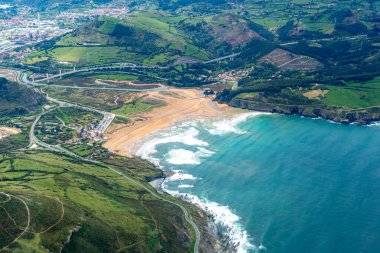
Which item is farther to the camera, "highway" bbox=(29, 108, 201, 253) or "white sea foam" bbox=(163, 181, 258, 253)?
"highway" bbox=(29, 108, 201, 253)

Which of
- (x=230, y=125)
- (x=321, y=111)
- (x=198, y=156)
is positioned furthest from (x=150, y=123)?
(x=321, y=111)

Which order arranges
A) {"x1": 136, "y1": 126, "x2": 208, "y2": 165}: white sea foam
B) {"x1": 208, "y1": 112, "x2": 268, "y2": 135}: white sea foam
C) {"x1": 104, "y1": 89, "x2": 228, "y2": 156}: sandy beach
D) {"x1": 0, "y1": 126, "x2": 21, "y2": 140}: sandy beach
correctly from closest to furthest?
{"x1": 136, "y1": 126, "x2": 208, "y2": 165}: white sea foam → {"x1": 104, "y1": 89, "x2": 228, "y2": 156}: sandy beach → {"x1": 0, "y1": 126, "x2": 21, "y2": 140}: sandy beach → {"x1": 208, "y1": 112, "x2": 268, "y2": 135}: white sea foam

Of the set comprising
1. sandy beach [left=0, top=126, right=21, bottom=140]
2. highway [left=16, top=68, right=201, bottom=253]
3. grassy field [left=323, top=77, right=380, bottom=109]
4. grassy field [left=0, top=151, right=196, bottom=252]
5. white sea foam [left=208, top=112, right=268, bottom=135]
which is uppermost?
grassy field [left=323, top=77, right=380, bottom=109]

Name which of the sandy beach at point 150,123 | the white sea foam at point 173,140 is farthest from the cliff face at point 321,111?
the white sea foam at point 173,140

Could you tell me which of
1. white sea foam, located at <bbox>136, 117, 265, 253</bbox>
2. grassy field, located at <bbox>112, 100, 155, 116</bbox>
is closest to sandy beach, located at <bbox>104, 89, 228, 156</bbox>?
grassy field, located at <bbox>112, 100, 155, 116</bbox>

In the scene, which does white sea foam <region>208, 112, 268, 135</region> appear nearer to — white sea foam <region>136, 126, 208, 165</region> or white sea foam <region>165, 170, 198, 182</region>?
white sea foam <region>136, 126, 208, 165</region>

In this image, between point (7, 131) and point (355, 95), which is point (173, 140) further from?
point (355, 95)
